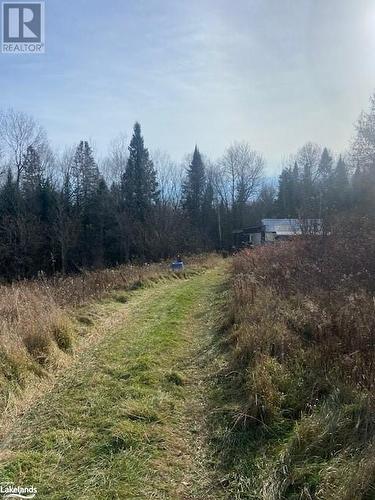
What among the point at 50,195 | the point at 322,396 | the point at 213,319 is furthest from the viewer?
the point at 50,195

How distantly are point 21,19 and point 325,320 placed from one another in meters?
9.31

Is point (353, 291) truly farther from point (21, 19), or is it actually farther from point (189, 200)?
point (189, 200)

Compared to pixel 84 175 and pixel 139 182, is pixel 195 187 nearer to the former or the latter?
pixel 139 182

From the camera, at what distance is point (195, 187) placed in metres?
48.0

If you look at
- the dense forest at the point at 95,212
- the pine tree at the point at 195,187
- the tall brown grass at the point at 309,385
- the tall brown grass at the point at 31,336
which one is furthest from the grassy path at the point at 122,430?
the pine tree at the point at 195,187

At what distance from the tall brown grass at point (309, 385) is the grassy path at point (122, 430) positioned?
568mm

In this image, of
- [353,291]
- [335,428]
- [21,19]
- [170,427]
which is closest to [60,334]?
[170,427]

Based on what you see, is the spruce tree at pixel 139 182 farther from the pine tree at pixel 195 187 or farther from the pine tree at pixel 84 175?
the pine tree at pixel 195 187

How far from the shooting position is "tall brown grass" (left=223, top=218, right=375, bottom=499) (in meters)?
2.82

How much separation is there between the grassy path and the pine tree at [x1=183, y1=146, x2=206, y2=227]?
41.2 meters

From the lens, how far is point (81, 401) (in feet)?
14.1

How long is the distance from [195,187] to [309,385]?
4507 cm

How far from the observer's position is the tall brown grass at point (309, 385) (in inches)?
111

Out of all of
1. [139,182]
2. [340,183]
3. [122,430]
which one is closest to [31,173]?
[139,182]
